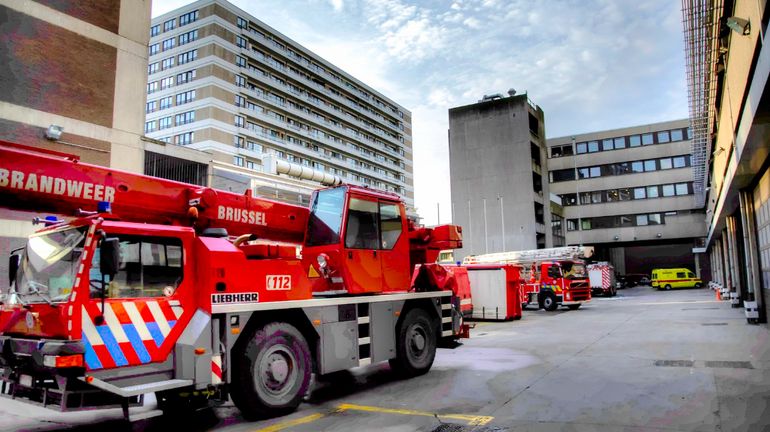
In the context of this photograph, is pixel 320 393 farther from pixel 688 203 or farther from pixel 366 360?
pixel 688 203

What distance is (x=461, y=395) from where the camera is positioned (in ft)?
26.3

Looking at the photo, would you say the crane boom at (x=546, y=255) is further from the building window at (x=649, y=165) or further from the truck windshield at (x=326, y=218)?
the building window at (x=649, y=165)

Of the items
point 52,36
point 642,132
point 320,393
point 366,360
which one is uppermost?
point 642,132

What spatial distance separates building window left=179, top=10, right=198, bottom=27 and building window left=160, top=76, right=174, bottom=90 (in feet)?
23.2

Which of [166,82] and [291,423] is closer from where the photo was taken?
[291,423]

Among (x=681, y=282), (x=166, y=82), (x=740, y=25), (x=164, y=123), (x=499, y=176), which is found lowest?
(x=681, y=282)

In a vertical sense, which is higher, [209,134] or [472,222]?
[209,134]

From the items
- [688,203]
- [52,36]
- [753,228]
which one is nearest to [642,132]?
[688,203]

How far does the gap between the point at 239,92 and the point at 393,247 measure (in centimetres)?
6145

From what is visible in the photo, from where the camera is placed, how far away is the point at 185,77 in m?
64.6

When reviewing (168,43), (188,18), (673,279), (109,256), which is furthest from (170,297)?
(168,43)

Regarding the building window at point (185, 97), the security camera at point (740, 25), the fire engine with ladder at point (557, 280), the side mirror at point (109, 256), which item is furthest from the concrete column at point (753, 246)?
the building window at point (185, 97)

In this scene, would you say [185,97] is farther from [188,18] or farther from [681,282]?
[681,282]

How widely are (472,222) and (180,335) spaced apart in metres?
49.9
